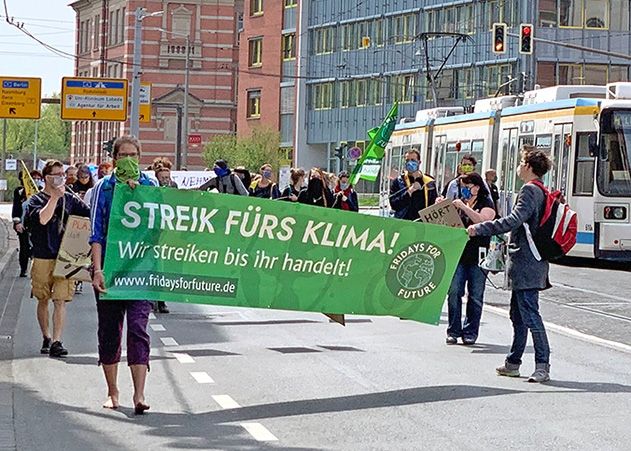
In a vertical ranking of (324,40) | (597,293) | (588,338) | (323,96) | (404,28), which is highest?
(404,28)

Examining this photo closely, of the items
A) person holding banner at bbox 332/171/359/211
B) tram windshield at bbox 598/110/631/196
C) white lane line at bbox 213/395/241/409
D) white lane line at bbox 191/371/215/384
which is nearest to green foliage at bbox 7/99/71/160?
tram windshield at bbox 598/110/631/196

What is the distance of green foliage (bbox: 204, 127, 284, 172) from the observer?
3398 inches

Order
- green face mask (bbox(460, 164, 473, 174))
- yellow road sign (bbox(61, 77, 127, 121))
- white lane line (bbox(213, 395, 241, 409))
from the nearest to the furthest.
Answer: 1. white lane line (bbox(213, 395, 241, 409))
2. green face mask (bbox(460, 164, 473, 174))
3. yellow road sign (bbox(61, 77, 127, 121))

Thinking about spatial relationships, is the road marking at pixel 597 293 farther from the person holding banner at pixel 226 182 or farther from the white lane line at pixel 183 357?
the white lane line at pixel 183 357

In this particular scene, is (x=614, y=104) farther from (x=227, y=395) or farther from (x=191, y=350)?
(x=227, y=395)

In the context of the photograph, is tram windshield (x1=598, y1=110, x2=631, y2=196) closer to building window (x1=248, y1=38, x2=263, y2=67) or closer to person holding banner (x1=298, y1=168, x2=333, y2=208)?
person holding banner (x1=298, y1=168, x2=333, y2=208)

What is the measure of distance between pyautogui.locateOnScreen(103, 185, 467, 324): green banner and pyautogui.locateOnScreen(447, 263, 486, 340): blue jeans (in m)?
2.65

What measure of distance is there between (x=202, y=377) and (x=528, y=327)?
8.75 ft

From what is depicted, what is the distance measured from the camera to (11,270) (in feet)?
94.0

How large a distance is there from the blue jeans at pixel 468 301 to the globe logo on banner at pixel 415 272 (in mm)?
2701

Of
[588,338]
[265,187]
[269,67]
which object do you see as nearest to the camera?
[588,338]

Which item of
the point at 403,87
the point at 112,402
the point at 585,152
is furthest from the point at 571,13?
the point at 112,402

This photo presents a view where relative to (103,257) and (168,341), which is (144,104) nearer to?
(168,341)

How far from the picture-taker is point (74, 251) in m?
14.1
